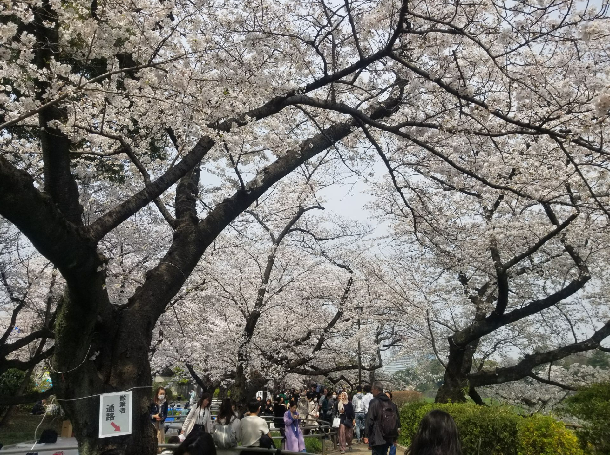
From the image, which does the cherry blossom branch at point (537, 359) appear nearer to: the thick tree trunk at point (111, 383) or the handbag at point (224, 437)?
the handbag at point (224, 437)

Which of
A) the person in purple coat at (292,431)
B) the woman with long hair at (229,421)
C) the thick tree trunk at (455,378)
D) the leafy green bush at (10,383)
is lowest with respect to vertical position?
the person in purple coat at (292,431)

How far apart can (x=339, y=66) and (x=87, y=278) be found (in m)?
3.87

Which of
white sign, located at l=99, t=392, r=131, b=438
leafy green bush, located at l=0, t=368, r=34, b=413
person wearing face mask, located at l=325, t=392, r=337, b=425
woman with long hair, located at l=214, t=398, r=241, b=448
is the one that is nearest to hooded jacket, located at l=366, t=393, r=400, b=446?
woman with long hair, located at l=214, t=398, r=241, b=448

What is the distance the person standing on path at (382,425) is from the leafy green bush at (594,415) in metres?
2.16

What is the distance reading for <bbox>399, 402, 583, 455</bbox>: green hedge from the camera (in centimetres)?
564

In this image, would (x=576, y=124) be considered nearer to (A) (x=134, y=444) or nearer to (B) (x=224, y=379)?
(A) (x=134, y=444)

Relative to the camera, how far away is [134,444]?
4.50 m

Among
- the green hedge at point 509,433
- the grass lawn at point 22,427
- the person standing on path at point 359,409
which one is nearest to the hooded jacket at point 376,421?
the green hedge at point 509,433

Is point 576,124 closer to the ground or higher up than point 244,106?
closer to the ground

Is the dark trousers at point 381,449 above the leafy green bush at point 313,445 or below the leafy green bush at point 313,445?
above

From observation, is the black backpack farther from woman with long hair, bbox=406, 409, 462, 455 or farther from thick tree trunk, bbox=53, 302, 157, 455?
woman with long hair, bbox=406, 409, 462, 455

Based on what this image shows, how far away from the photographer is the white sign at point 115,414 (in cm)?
420

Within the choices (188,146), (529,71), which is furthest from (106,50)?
(529,71)

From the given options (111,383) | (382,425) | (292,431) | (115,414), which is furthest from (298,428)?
(115,414)
